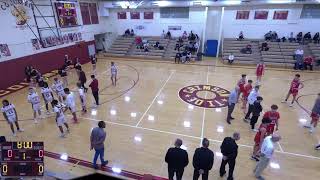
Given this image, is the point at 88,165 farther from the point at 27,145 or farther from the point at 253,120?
A: the point at 253,120

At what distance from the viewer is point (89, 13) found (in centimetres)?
2106

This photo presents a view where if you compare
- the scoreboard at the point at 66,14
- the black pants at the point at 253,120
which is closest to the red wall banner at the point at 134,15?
the scoreboard at the point at 66,14

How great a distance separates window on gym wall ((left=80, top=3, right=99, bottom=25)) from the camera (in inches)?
796

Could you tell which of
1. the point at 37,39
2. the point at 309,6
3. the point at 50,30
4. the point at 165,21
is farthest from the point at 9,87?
the point at 309,6

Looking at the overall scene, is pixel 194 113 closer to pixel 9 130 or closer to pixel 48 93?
pixel 48 93

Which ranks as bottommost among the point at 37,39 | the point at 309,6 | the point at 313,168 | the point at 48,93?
the point at 313,168

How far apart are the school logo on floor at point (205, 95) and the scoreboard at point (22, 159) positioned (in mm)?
7596

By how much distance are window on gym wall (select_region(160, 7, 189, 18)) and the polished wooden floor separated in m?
10.3

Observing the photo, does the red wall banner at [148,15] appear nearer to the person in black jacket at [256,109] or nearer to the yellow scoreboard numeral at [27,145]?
the person in black jacket at [256,109]

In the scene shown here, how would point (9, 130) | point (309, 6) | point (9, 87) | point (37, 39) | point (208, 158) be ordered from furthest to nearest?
point (309, 6), point (37, 39), point (9, 87), point (9, 130), point (208, 158)

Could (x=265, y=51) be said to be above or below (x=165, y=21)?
below

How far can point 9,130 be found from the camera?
8758 millimetres

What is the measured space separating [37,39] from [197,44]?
1381cm

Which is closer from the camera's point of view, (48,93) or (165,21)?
(48,93)
